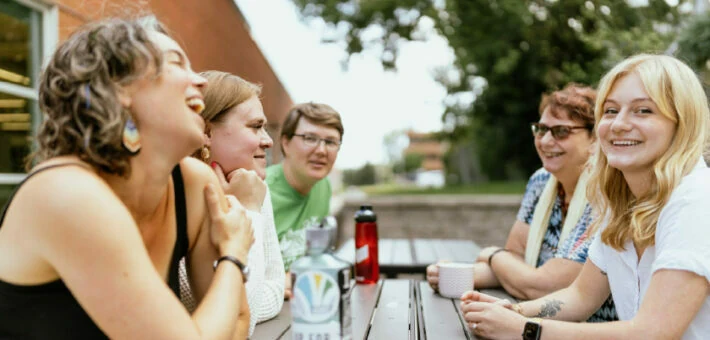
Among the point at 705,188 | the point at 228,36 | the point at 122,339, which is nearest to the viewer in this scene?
the point at 122,339

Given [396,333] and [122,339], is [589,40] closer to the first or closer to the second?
[396,333]

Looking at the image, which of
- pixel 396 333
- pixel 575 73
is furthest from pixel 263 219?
pixel 575 73

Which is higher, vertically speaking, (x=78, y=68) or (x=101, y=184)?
(x=78, y=68)

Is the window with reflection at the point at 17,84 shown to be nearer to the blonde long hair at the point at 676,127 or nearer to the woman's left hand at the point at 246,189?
the woman's left hand at the point at 246,189

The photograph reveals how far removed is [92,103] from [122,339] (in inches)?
19.5

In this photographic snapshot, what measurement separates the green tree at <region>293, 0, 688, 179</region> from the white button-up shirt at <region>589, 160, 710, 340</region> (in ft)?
25.1

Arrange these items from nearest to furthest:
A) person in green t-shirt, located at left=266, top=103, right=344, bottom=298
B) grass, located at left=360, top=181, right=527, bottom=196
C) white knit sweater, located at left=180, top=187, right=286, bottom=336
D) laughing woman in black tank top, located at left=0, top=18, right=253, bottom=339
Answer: laughing woman in black tank top, located at left=0, top=18, right=253, bottom=339 → white knit sweater, located at left=180, top=187, right=286, bottom=336 → person in green t-shirt, located at left=266, top=103, right=344, bottom=298 → grass, located at left=360, top=181, right=527, bottom=196

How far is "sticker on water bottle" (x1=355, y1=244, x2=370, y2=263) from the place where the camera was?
280 centimetres

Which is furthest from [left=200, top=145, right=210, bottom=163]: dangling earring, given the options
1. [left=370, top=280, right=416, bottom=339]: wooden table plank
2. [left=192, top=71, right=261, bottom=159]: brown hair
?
[left=370, top=280, right=416, bottom=339]: wooden table plank

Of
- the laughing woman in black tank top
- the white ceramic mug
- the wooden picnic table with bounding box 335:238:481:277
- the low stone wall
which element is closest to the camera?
the laughing woman in black tank top

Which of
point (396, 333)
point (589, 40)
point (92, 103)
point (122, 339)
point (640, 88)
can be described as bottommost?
point (396, 333)

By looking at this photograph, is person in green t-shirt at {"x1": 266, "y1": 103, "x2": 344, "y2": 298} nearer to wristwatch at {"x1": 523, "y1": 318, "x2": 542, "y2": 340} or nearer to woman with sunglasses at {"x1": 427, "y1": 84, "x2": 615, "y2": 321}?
woman with sunglasses at {"x1": 427, "y1": 84, "x2": 615, "y2": 321}

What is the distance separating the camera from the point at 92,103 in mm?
1192

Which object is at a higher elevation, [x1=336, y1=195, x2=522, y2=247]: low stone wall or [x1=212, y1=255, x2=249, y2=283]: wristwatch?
[x1=212, y1=255, x2=249, y2=283]: wristwatch
